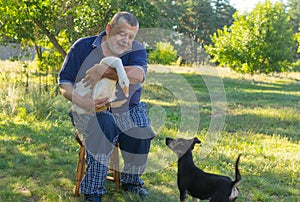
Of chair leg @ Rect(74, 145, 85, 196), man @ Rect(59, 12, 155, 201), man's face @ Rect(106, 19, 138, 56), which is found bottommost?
chair leg @ Rect(74, 145, 85, 196)

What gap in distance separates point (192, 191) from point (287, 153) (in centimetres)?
274

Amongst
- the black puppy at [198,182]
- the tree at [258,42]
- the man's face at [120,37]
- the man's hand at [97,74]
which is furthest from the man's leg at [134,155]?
the tree at [258,42]

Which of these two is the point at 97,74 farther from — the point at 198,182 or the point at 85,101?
the point at 198,182

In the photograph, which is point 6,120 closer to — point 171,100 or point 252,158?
point 252,158

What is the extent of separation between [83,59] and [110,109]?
1.85 feet

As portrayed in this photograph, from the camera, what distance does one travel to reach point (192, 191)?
3.47 meters

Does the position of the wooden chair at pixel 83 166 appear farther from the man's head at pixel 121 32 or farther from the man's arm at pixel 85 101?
the man's head at pixel 121 32

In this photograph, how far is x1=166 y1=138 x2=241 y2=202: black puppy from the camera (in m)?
3.19

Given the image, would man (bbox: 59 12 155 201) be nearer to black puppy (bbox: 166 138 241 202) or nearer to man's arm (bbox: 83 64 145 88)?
man's arm (bbox: 83 64 145 88)

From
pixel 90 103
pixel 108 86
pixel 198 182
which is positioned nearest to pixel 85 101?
pixel 90 103

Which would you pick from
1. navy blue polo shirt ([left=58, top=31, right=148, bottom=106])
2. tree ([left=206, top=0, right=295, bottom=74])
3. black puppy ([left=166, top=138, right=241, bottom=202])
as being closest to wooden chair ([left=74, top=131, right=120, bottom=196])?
navy blue polo shirt ([left=58, top=31, right=148, bottom=106])

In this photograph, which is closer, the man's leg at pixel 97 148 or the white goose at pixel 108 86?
the white goose at pixel 108 86

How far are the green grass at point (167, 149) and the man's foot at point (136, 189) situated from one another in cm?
8

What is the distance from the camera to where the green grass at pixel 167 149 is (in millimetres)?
4133
